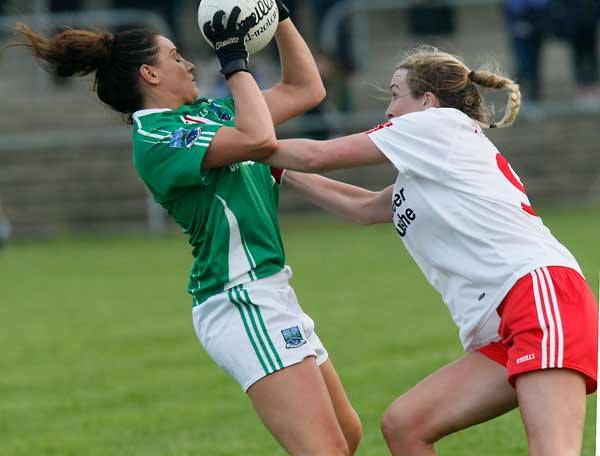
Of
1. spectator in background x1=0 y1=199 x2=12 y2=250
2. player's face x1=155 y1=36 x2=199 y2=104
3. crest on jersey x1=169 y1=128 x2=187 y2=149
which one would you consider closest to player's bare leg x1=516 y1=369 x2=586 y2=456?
crest on jersey x1=169 y1=128 x2=187 y2=149

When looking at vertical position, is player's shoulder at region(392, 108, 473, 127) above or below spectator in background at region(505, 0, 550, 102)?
above

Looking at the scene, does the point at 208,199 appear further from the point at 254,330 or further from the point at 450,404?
the point at 450,404

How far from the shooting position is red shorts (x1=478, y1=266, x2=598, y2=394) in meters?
4.36

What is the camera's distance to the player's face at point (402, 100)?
4863mm

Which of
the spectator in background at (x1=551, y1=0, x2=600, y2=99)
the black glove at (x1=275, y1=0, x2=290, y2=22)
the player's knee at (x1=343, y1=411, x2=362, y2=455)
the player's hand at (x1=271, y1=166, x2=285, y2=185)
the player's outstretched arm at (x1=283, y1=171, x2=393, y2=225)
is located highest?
the black glove at (x1=275, y1=0, x2=290, y2=22)

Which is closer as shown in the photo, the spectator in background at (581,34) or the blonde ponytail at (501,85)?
the blonde ponytail at (501,85)

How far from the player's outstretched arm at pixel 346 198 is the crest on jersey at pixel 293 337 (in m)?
0.70

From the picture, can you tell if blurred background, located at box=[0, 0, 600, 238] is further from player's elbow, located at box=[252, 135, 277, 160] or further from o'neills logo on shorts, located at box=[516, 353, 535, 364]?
o'neills logo on shorts, located at box=[516, 353, 535, 364]

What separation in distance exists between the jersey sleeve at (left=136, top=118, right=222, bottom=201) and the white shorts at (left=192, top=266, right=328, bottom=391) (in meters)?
0.43

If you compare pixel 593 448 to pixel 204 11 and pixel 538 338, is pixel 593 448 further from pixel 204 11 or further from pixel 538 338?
pixel 204 11

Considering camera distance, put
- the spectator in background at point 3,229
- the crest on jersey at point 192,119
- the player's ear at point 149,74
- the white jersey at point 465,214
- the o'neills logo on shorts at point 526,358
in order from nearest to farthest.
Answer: the o'neills logo on shorts at point 526,358 < the white jersey at point 465,214 < the crest on jersey at point 192,119 < the player's ear at point 149,74 < the spectator in background at point 3,229

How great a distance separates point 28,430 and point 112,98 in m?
3.23

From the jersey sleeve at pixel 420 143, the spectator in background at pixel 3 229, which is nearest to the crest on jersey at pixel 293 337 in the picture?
A: the jersey sleeve at pixel 420 143

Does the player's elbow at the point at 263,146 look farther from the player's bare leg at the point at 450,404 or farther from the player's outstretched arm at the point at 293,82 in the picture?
the player's bare leg at the point at 450,404
